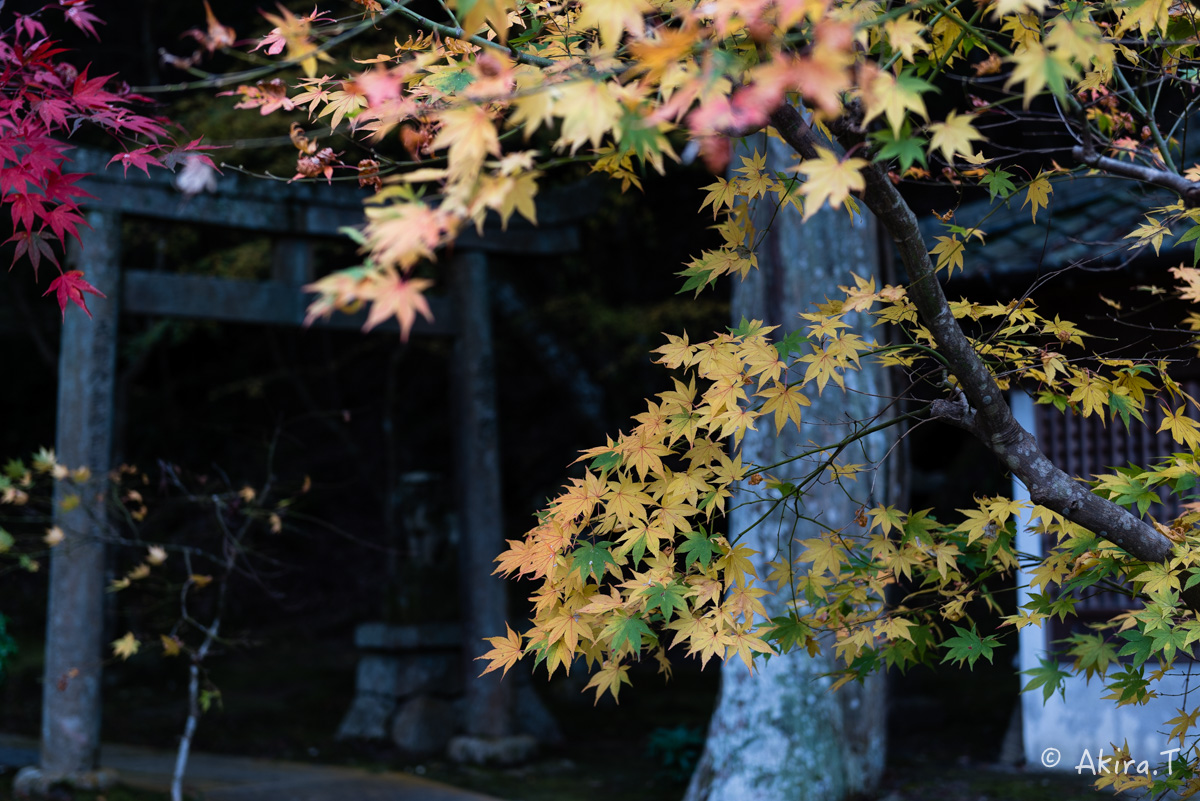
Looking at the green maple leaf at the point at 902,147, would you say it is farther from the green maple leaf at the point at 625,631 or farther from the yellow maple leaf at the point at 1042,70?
the green maple leaf at the point at 625,631

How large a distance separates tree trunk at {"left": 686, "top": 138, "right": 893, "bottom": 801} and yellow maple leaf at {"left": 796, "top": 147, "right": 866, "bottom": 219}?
3.45 metres

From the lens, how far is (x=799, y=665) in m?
5.29

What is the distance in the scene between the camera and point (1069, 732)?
18.6ft

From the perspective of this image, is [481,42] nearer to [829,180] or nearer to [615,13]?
[615,13]

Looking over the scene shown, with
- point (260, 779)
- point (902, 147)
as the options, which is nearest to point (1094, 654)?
point (902, 147)

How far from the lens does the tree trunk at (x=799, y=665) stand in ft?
17.1

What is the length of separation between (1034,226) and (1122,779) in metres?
3.68

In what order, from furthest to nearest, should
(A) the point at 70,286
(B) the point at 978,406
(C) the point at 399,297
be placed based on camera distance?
1. (A) the point at 70,286
2. (B) the point at 978,406
3. (C) the point at 399,297

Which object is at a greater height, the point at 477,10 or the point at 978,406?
the point at 477,10

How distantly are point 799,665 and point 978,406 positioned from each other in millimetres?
3304

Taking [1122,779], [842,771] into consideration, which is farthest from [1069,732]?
[1122,779]

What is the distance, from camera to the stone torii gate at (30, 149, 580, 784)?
18.4 ft

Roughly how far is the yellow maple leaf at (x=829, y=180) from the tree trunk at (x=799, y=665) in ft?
11.3

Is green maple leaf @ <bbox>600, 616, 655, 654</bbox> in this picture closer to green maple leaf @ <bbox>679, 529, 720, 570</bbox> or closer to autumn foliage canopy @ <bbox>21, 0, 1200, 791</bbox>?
autumn foliage canopy @ <bbox>21, 0, 1200, 791</bbox>
